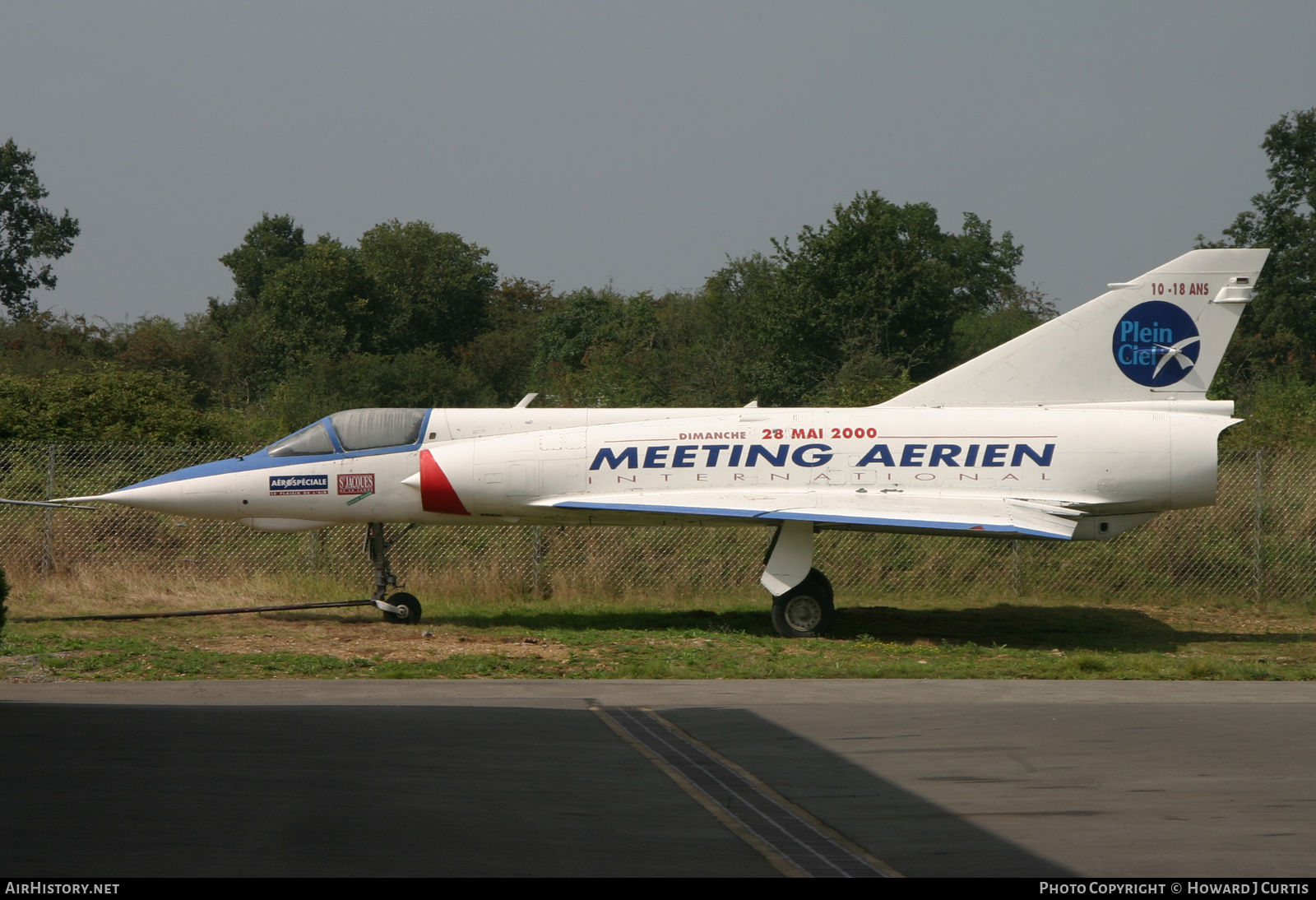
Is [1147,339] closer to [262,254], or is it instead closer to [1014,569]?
[1014,569]

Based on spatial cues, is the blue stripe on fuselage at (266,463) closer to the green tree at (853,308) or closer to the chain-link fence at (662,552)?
the chain-link fence at (662,552)

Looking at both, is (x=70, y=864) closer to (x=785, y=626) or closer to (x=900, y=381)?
(x=785, y=626)

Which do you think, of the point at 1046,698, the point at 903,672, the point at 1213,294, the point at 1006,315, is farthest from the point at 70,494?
the point at 1006,315

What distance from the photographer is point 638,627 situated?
14930mm

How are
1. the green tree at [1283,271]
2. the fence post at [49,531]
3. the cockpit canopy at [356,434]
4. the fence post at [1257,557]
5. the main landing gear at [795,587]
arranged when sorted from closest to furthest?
the main landing gear at [795,587], the cockpit canopy at [356,434], the fence post at [49,531], the fence post at [1257,557], the green tree at [1283,271]

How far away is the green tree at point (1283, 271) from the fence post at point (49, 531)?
38.2 metres

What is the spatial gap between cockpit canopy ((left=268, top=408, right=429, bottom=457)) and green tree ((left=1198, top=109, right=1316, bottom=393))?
116 ft

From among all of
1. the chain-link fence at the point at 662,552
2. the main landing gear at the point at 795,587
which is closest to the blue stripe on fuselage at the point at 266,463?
the chain-link fence at the point at 662,552

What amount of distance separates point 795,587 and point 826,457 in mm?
1647

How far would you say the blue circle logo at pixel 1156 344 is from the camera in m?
14.6

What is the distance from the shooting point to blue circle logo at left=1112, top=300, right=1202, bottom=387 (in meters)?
14.6

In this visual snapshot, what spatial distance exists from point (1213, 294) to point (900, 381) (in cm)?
1120

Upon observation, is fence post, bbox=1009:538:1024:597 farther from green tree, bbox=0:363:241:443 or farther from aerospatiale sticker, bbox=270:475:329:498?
green tree, bbox=0:363:241:443

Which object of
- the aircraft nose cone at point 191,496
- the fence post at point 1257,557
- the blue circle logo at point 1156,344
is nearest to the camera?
the blue circle logo at point 1156,344
